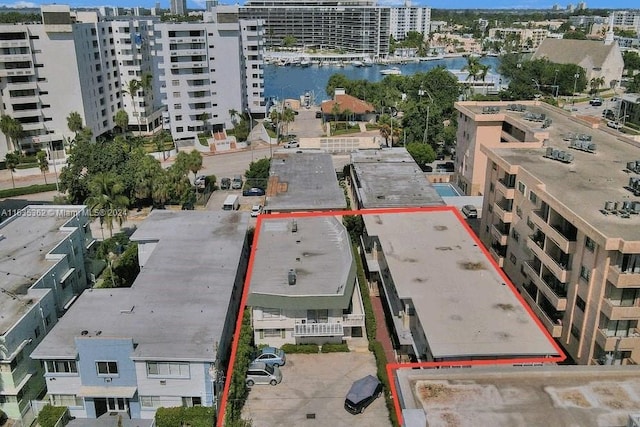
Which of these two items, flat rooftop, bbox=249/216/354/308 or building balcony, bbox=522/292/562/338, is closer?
building balcony, bbox=522/292/562/338

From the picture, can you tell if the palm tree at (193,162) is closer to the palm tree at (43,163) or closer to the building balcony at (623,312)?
the palm tree at (43,163)

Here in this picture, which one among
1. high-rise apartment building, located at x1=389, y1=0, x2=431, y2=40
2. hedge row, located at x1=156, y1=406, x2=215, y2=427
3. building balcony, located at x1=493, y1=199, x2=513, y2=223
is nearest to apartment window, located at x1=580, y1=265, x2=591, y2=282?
building balcony, located at x1=493, y1=199, x2=513, y2=223

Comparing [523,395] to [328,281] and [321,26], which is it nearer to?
[328,281]

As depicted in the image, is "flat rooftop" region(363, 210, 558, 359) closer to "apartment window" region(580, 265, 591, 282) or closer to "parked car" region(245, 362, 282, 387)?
"apartment window" region(580, 265, 591, 282)

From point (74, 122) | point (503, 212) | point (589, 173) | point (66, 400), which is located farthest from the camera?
point (74, 122)

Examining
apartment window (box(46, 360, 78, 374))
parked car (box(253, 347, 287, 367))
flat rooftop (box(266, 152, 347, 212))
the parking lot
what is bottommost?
the parking lot

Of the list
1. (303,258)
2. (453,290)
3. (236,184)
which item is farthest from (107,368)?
(236,184)

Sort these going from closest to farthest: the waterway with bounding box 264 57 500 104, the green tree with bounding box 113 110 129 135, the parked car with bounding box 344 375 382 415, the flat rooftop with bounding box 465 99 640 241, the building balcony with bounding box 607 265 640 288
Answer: the building balcony with bounding box 607 265 640 288
the parked car with bounding box 344 375 382 415
the flat rooftop with bounding box 465 99 640 241
the green tree with bounding box 113 110 129 135
the waterway with bounding box 264 57 500 104
